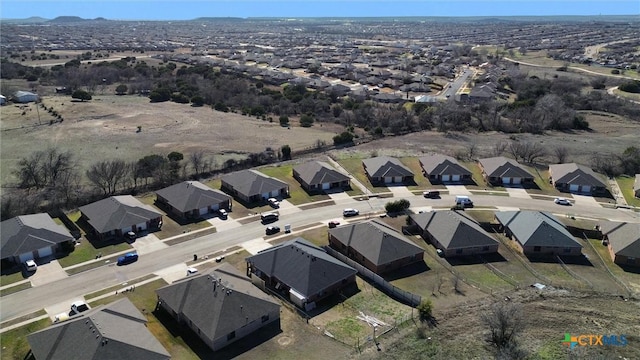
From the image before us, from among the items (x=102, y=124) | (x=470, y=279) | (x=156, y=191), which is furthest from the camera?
(x=102, y=124)

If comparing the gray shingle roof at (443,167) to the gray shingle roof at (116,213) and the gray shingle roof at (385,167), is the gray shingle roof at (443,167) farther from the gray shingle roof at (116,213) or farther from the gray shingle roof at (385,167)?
the gray shingle roof at (116,213)

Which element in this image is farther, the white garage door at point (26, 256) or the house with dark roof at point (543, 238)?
the house with dark roof at point (543, 238)

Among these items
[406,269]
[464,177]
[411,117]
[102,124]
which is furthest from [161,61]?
[406,269]

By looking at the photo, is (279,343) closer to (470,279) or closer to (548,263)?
(470,279)

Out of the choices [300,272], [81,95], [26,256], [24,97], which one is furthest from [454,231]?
[24,97]

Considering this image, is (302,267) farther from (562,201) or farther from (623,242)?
(562,201)

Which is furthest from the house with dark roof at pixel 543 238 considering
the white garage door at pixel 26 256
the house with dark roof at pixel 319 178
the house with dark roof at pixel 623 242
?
the white garage door at pixel 26 256

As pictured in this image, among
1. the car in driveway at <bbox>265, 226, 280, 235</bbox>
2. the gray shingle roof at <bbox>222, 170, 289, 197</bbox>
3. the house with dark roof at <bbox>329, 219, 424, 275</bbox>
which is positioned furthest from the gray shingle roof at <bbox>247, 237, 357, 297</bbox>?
the gray shingle roof at <bbox>222, 170, 289, 197</bbox>
